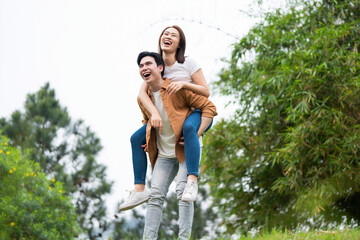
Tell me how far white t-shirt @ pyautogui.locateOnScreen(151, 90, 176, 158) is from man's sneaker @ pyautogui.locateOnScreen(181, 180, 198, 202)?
29 centimetres

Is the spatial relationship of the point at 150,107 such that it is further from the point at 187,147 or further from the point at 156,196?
the point at 156,196

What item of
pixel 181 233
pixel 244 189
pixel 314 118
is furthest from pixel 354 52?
pixel 181 233

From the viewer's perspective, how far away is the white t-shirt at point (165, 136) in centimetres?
277

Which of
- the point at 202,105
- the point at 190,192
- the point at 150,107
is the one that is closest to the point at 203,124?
the point at 202,105

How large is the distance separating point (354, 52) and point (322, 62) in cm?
41

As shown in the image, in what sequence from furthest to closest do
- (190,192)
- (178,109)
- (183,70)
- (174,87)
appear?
(183,70) < (178,109) < (174,87) < (190,192)

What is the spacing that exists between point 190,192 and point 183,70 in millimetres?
848

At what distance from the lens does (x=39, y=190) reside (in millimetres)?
5918

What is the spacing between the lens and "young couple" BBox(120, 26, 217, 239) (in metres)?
2.61

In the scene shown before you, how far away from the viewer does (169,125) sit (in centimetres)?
277

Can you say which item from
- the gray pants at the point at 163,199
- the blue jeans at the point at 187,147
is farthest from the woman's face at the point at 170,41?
the gray pants at the point at 163,199

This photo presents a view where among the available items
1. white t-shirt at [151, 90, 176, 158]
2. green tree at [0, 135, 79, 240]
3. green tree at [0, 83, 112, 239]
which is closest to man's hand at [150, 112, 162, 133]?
white t-shirt at [151, 90, 176, 158]

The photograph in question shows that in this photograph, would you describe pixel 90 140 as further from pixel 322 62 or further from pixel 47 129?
pixel 322 62

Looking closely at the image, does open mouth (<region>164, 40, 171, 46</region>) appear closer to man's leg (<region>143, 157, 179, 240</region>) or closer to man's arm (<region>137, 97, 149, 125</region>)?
man's arm (<region>137, 97, 149, 125</region>)
